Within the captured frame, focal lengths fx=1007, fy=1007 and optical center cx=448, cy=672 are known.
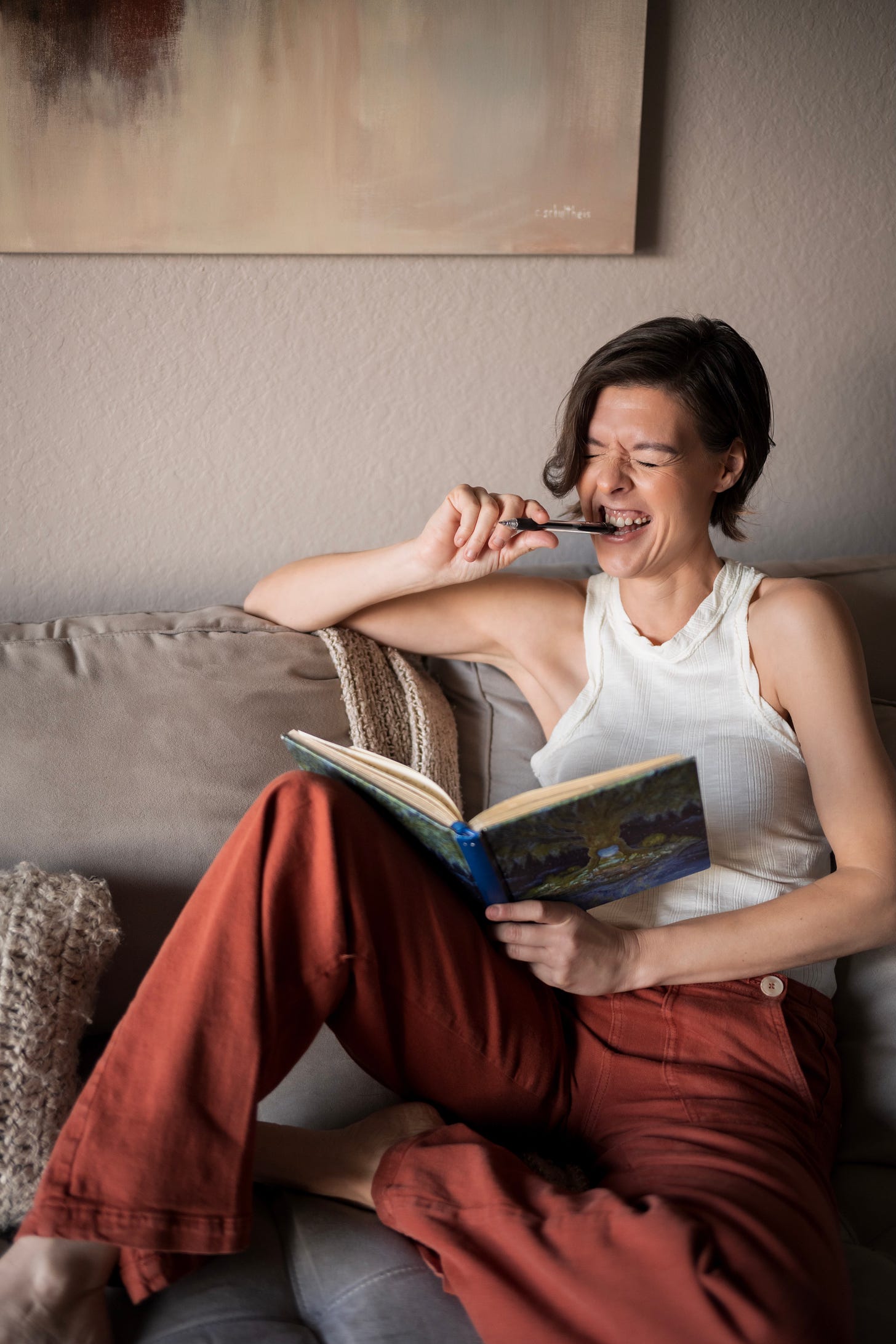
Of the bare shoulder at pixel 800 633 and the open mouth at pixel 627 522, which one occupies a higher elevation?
the open mouth at pixel 627 522

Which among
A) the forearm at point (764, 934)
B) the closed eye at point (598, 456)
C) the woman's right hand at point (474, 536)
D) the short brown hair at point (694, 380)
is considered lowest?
the forearm at point (764, 934)

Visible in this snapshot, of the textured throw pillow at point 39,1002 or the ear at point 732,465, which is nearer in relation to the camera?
the textured throw pillow at point 39,1002

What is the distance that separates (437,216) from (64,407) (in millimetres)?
662

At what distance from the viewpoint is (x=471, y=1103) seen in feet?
3.47

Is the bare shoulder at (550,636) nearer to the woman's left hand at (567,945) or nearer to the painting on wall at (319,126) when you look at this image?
the woman's left hand at (567,945)

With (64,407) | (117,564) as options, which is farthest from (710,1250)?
(64,407)

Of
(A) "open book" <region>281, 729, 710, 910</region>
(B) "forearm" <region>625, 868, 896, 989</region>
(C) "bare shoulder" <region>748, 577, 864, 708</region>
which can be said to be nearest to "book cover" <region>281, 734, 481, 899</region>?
(A) "open book" <region>281, 729, 710, 910</region>

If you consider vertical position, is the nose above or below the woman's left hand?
above

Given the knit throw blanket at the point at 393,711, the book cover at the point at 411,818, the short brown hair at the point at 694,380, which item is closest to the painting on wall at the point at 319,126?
the short brown hair at the point at 694,380

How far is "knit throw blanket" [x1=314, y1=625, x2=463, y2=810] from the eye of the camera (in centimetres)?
136

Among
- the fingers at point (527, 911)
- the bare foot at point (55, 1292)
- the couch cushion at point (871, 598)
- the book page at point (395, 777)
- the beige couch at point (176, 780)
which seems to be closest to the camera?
the bare foot at point (55, 1292)

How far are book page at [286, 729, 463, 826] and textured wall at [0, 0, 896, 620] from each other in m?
0.77
